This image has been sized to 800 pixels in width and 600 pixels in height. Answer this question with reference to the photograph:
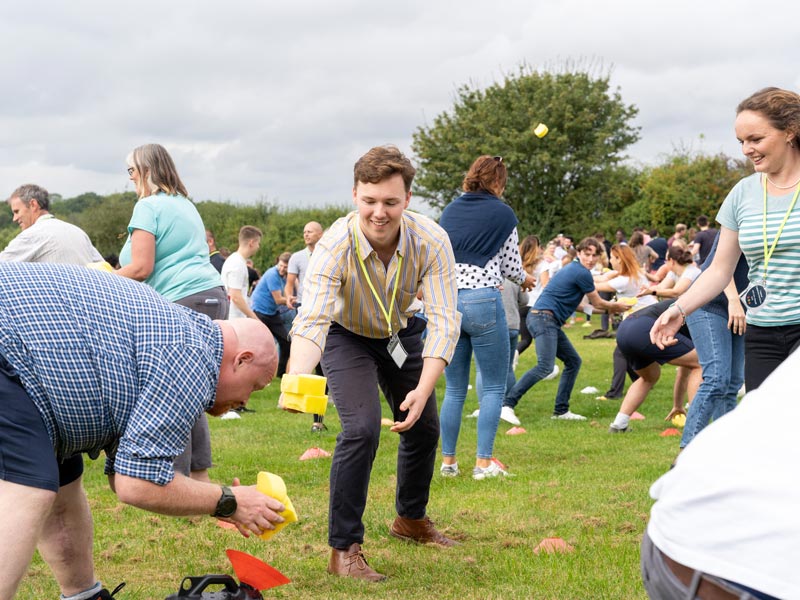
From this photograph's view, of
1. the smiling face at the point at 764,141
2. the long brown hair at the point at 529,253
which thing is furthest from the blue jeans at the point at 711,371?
the long brown hair at the point at 529,253

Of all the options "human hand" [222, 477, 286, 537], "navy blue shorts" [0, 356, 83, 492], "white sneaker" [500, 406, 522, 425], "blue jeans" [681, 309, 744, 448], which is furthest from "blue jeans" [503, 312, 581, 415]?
"navy blue shorts" [0, 356, 83, 492]

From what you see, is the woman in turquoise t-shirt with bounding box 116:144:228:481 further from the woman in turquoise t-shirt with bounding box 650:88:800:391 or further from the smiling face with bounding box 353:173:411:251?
the woman in turquoise t-shirt with bounding box 650:88:800:391

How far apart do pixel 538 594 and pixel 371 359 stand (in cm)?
141

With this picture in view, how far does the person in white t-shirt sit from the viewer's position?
171cm

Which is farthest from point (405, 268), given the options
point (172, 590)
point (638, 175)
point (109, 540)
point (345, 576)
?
point (638, 175)

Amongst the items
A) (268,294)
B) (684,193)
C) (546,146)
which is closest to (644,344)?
(268,294)

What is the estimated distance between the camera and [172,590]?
4.38m

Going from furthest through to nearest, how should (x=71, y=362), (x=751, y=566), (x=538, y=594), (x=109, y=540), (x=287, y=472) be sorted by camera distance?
(x=287, y=472) < (x=109, y=540) < (x=538, y=594) < (x=71, y=362) < (x=751, y=566)

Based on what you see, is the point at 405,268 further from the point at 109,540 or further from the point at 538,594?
the point at 109,540

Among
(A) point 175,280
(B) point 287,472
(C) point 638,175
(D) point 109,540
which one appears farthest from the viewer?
(C) point 638,175

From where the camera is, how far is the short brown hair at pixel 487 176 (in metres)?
7.08

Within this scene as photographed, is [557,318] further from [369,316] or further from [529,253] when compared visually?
[369,316]

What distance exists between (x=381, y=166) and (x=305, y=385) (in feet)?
3.79

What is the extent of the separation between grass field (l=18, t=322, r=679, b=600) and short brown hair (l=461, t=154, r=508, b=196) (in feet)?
7.24
